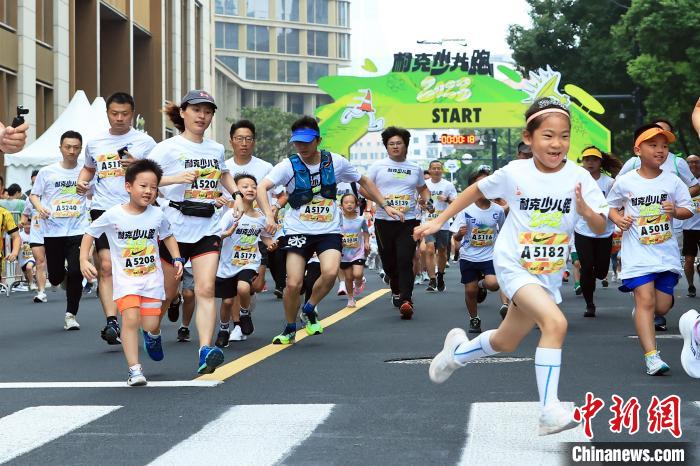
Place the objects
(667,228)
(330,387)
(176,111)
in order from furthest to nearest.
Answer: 1. (176,111)
2. (667,228)
3. (330,387)

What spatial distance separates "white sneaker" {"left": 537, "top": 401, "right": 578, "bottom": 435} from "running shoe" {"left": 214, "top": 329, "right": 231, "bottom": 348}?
5.90 m

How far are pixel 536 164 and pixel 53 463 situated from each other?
9.49ft

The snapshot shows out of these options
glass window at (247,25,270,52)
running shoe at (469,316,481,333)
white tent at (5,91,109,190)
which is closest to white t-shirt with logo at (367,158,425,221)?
running shoe at (469,316,481,333)

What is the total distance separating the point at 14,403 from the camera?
809 cm

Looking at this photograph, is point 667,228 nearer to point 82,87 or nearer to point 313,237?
point 313,237

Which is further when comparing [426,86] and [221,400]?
[426,86]

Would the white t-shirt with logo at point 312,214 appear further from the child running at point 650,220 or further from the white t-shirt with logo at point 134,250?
the child running at point 650,220

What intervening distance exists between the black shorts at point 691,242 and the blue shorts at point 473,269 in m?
4.52

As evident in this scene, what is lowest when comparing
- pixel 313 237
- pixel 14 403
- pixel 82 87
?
pixel 14 403

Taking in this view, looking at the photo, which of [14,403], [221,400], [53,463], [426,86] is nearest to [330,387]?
[221,400]

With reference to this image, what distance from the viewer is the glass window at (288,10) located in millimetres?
149875

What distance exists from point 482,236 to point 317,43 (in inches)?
5538

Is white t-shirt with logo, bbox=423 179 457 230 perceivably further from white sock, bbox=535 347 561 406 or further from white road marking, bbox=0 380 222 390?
white sock, bbox=535 347 561 406

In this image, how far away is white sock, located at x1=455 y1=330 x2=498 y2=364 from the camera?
23.6 ft
